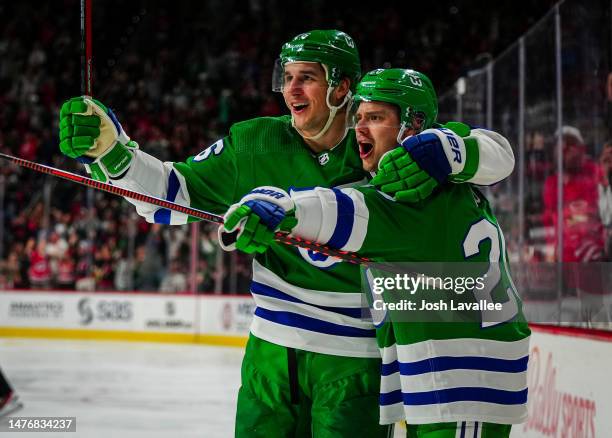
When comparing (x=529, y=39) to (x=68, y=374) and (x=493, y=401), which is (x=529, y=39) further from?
(x=68, y=374)

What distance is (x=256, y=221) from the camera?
5.28ft

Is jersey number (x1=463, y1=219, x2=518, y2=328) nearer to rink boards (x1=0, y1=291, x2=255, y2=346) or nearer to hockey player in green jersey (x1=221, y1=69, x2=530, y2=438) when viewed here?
hockey player in green jersey (x1=221, y1=69, x2=530, y2=438)

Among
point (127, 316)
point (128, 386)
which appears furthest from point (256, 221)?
point (127, 316)

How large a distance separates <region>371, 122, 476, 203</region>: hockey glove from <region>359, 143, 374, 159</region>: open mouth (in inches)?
7.7

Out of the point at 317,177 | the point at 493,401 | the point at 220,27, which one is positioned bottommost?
the point at 493,401

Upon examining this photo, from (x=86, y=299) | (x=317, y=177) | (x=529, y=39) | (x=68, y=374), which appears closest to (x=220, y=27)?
(x=86, y=299)

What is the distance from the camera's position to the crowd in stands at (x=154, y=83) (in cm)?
948

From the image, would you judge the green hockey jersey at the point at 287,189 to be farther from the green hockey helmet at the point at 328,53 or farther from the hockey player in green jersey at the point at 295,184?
the green hockey helmet at the point at 328,53

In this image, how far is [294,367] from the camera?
2.07 m

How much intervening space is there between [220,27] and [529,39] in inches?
436

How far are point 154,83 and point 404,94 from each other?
1216cm

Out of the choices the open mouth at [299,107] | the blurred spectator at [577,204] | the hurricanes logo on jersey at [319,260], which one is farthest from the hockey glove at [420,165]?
the blurred spectator at [577,204]

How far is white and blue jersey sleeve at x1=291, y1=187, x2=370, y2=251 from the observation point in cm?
169

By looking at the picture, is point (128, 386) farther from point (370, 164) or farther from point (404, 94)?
point (404, 94)
